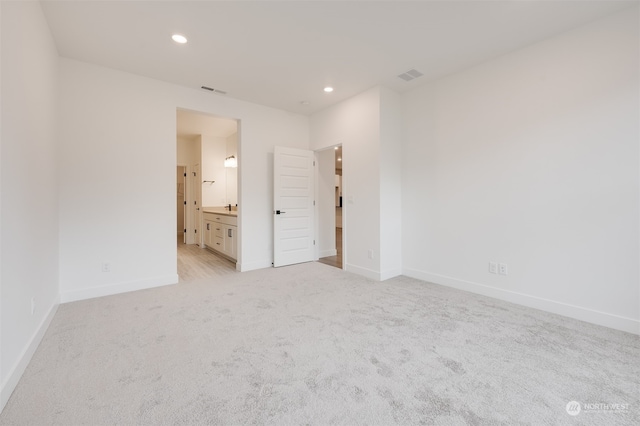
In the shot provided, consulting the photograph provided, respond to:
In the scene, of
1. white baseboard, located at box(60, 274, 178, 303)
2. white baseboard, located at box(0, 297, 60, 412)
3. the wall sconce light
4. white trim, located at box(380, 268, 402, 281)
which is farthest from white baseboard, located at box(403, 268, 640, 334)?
the wall sconce light

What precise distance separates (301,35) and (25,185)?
2600mm

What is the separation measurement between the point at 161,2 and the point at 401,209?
3.61 meters

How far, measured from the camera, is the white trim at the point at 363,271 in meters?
3.91

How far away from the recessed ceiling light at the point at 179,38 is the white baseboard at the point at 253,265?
9.93ft

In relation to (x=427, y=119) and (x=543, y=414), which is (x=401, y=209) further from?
(x=543, y=414)

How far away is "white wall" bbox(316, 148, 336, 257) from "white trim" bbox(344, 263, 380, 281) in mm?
1110

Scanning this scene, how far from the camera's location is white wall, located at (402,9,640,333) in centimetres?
239

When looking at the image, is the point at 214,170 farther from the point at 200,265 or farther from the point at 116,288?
the point at 116,288

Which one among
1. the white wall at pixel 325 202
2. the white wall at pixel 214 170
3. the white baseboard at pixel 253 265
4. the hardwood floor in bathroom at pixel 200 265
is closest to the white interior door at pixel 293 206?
the white baseboard at pixel 253 265

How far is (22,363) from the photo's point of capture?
1.79 m

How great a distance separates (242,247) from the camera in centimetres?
441

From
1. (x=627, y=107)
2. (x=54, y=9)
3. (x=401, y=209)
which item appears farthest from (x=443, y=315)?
(x=54, y=9)

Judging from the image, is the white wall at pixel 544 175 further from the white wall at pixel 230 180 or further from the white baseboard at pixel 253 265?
the white wall at pixel 230 180

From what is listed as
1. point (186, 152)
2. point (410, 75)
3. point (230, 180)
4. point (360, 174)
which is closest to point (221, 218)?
point (230, 180)
